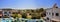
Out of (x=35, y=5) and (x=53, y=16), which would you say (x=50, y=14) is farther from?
(x=35, y=5)

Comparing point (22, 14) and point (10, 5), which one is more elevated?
point (10, 5)

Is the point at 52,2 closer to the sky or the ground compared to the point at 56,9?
closer to the sky

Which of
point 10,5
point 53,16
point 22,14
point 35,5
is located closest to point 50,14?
point 53,16

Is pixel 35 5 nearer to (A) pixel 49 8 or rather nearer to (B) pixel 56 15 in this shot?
(A) pixel 49 8


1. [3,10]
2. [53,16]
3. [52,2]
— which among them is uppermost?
[52,2]

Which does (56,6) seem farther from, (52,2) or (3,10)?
(3,10)

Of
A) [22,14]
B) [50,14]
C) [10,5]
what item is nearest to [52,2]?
[50,14]

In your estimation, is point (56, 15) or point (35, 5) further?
point (35, 5)
